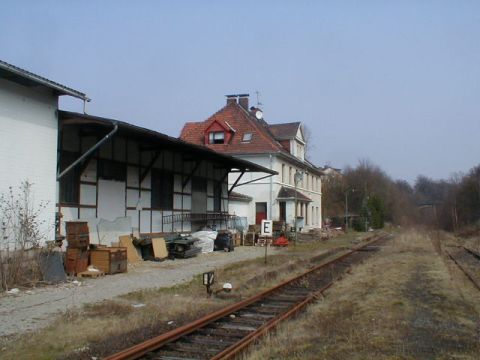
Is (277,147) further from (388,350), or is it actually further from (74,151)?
(388,350)

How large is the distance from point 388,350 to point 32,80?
10.7 metres

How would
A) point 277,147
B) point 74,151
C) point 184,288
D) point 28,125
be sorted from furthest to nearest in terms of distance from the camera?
point 277,147 < point 74,151 < point 28,125 < point 184,288

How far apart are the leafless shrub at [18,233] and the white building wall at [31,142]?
0.22 m

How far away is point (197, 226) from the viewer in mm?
25047

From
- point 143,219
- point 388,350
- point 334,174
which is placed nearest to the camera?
point 388,350

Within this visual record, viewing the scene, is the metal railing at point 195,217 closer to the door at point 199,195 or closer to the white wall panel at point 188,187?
the door at point 199,195

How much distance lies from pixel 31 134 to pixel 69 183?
2.59 m

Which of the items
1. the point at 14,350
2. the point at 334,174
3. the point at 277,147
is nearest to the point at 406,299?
the point at 14,350

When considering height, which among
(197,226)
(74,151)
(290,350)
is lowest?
(290,350)

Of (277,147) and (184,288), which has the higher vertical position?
(277,147)

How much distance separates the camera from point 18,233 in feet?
42.2

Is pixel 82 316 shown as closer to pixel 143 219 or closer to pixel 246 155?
pixel 143 219

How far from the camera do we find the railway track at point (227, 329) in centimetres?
669

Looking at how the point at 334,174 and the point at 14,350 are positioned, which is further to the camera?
the point at 334,174
